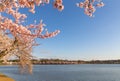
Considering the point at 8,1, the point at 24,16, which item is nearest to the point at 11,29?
the point at 24,16

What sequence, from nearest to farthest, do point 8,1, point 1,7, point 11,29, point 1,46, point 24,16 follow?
point 1,7, point 8,1, point 11,29, point 1,46, point 24,16

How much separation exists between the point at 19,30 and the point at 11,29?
83cm

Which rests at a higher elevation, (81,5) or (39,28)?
(39,28)

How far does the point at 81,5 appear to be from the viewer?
6922 mm

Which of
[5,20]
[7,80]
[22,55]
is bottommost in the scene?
[7,80]

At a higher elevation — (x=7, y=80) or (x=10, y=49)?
(x=10, y=49)

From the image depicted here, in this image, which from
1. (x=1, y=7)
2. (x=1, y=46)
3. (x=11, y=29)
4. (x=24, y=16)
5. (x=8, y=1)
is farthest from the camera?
(x=24, y=16)

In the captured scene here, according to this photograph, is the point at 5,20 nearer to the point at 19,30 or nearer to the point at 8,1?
the point at 19,30

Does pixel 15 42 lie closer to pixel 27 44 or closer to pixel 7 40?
pixel 7 40

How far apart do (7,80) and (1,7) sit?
12315 millimetres

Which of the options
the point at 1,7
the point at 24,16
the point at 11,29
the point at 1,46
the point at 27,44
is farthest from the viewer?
the point at 27,44

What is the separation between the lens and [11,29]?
40.9 feet

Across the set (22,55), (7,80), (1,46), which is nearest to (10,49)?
(1,46)

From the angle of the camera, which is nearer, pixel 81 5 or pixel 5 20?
pixel 81 5
